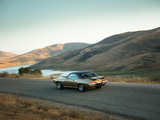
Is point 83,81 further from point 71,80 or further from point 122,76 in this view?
point 122,76

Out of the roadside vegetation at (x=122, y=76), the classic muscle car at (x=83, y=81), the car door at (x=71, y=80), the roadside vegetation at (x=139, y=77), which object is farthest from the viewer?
the roadside vegetation at (x=122, y=76)

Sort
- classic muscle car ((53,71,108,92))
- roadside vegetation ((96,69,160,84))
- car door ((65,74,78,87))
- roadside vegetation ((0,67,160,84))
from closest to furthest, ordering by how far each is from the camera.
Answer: classic muscle car ((53,71,108,92)) < car door ((65,74,78,87)) < roadside vegetation ((96,69,160,84)) < roadside vegetation ((0,67,160,84))

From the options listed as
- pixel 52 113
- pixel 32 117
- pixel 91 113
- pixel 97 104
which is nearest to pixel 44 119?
pixel 32 117

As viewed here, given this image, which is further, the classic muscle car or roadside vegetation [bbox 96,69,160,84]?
roadside vegetation [bbox 96,69,160,84]

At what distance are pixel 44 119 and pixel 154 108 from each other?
411 cm

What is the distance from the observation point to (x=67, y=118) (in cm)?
527

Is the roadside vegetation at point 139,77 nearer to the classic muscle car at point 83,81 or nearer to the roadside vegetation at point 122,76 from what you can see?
the roadside vegetation at point 122,76

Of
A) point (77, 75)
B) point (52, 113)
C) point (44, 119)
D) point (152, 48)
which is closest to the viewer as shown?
point (44, 119)

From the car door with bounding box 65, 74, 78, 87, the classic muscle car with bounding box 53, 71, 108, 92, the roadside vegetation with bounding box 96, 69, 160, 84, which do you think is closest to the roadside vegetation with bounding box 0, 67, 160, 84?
the roadside vegetation with bounding box 96, 69, 160, 84

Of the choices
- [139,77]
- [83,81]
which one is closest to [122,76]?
[139,77]

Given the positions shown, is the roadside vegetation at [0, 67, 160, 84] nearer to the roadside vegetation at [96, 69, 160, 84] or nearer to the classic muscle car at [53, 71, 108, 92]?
the roadside vegetation at [96, 69, 160, 84]

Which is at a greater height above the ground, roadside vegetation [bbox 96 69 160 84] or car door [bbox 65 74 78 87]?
car door [bbox 65 74 78 87]

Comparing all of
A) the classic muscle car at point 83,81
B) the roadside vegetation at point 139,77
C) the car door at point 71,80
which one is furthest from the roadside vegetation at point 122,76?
the car door at point 71,80

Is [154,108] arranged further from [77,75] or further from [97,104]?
[77,75]
